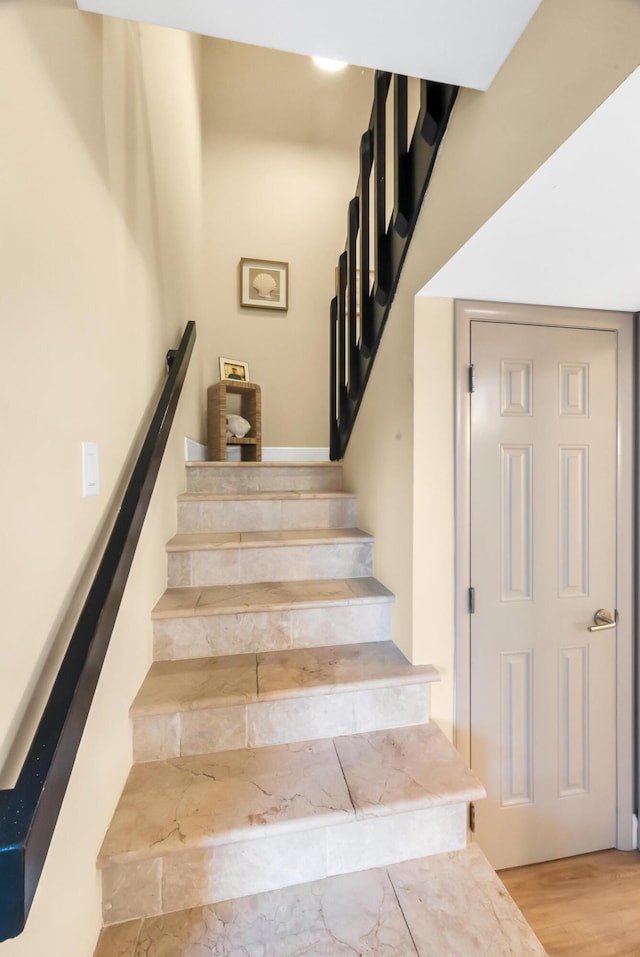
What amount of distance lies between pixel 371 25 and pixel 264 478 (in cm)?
184

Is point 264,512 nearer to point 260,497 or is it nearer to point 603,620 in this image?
point 260,497

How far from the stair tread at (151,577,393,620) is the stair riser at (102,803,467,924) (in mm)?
636

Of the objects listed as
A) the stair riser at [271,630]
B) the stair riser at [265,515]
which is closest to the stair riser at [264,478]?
the stair riser at [265,515]

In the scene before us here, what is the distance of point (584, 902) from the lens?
4.31 feet

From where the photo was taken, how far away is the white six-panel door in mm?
1401

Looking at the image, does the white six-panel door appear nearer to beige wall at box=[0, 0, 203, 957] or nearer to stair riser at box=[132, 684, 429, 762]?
stair riser at box=[132, 684, 429, 762]

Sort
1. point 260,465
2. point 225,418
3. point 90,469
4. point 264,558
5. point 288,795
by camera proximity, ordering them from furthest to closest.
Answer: point 225,418, point 260,465, point 264,558, point 288,795, point 90,469

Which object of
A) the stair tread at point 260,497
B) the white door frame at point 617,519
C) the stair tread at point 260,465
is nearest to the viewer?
the white door frame at point 617,519

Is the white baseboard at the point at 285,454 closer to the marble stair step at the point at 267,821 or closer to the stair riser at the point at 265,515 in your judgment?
the stair riser at the point at 265,515

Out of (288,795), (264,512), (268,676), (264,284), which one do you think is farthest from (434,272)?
(264,284)

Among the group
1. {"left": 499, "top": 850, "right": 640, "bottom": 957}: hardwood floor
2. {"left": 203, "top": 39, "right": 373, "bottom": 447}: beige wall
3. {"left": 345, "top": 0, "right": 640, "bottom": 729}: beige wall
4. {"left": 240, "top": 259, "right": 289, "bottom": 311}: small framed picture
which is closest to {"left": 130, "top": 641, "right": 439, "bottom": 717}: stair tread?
{"left": 345, "top": 0, "right": 640, "bottom": 729}: beige wall

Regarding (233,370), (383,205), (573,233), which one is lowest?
(573,233)

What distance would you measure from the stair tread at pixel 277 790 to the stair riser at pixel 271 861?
5 cm

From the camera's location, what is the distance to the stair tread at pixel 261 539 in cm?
164
